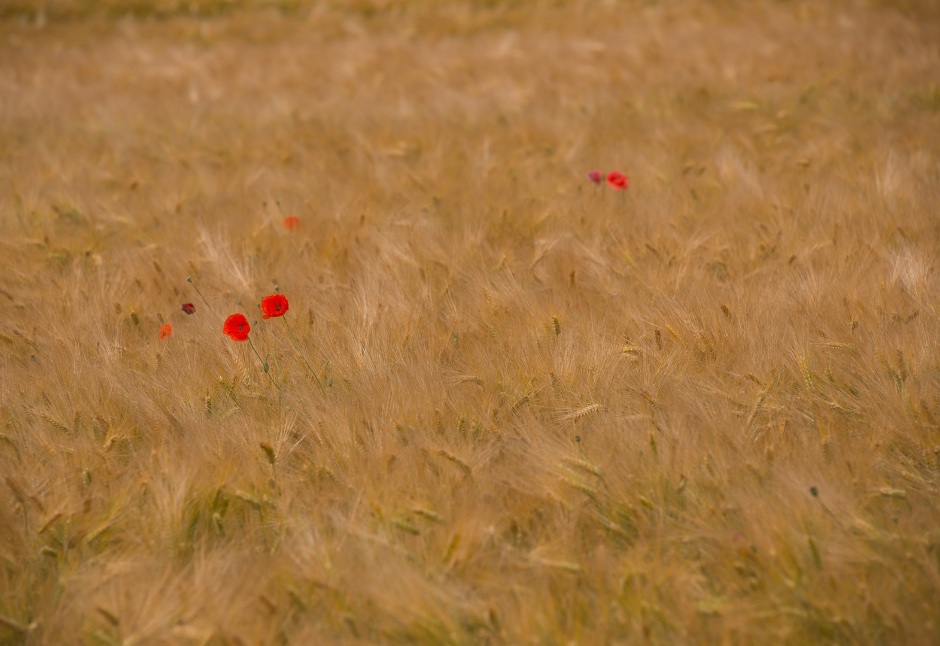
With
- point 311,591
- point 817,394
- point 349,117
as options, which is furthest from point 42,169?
point 817,394

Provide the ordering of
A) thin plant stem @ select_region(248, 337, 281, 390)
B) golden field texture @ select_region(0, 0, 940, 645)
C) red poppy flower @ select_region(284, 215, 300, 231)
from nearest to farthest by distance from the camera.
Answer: golden field texture @ select_region(0, 0, 940, 645) < thin plant stem @ select_region(248, 337, 281, 390) < red poppy flower @ select_region(284, 215, 300, 231)

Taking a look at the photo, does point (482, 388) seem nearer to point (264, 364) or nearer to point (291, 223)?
point (264, 364)

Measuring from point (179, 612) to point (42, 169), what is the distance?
121 inches

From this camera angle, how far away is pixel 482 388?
171cm

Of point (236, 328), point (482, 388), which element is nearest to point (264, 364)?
point (236, 328)

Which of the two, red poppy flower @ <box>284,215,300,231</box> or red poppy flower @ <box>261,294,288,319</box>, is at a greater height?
red poppy flower @ <box>261,294,288,319</box>

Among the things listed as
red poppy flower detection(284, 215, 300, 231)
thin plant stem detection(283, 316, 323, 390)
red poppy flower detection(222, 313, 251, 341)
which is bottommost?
red poppy flower detection(284, 215, 300, 231)

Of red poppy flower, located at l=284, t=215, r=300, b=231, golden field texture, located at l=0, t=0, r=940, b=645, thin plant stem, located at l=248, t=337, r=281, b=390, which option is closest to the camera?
golden field texture, located at l=0, t=0, r=940, b=645

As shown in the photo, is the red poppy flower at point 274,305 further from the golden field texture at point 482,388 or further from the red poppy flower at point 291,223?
the red poppy flower at point 291,223

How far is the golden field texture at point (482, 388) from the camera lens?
3.99ft

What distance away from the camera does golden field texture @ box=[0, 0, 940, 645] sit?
1.22 metres

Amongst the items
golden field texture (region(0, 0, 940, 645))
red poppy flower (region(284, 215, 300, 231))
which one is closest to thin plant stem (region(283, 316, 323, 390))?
golden field texture (region(0, 0, 940, 645))

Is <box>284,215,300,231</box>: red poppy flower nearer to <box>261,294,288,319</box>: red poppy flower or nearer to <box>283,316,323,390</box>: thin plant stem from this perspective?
<box>283,316,323,390</box>: thin plant stem

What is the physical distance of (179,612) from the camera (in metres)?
1.20
